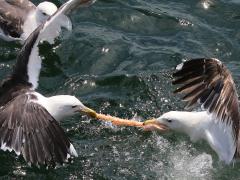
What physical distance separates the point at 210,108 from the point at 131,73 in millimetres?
2854

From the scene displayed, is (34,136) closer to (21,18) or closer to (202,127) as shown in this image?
(202,127)

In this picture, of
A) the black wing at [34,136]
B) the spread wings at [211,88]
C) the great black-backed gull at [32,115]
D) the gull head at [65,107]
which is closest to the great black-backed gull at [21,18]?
the great black-backed gull at [32,115]

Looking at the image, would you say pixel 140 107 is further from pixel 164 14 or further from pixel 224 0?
pixel 224 0

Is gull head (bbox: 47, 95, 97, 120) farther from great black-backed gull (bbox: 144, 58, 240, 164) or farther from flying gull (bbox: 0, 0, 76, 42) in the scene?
flying gull (bbox: 0, 0, 76, 42)

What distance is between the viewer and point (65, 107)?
34.6 ft

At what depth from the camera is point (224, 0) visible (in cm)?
1478

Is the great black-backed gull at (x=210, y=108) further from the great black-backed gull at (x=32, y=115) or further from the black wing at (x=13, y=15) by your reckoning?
the black wing at (x=13, y=15)

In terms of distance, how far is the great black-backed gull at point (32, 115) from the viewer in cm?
926

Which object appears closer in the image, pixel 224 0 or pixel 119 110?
pixel 119 110

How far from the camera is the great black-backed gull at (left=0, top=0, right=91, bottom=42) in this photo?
13398mm

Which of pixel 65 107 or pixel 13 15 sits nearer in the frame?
pixel 65 107

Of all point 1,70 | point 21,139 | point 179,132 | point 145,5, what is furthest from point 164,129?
point 145,5

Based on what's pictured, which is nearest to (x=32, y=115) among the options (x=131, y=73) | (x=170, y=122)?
(x=170, y=122)

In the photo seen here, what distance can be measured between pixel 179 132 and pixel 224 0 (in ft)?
15.7
